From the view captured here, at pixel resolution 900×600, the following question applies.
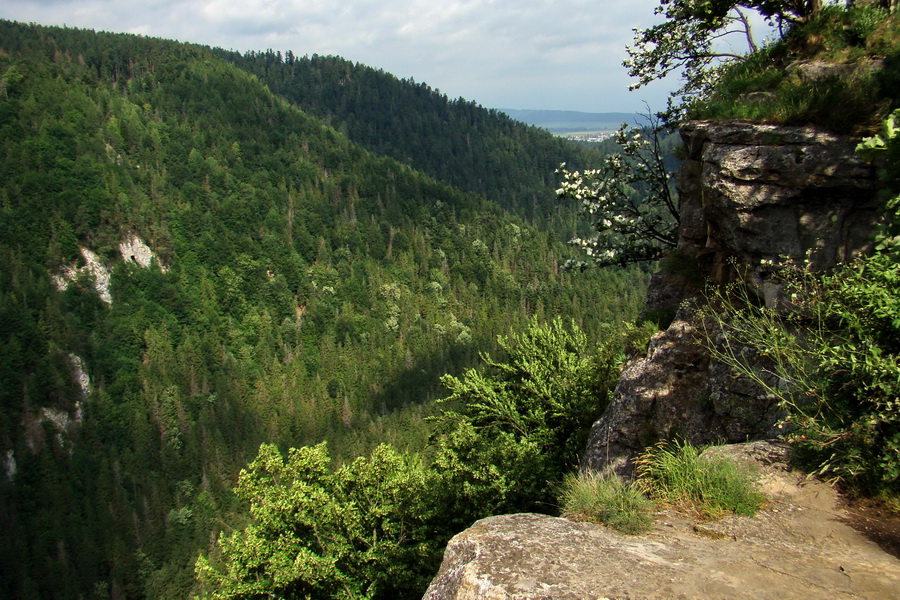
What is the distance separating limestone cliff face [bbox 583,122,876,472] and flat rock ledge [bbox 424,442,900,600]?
2703 millimetres

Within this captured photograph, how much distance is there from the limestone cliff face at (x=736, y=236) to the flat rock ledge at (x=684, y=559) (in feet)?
8.87

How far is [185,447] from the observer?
135m

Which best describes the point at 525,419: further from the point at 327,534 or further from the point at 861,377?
the point at 861,377

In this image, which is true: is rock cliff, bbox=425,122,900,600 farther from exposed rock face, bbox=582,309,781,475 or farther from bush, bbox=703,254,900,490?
bush, bbox=703,254,900,490

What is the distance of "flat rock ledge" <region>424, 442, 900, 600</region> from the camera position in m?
5.60

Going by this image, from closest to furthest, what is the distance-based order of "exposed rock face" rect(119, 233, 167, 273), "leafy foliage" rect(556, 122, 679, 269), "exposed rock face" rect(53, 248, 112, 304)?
"leafy foliage" rect(556, 122, 679, 269) → "exposed rock face" rect(53, 248, 112, 304) → "exposed rock face" rect(119, 233, 167, 273)

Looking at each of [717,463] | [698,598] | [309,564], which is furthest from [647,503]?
[309,564]

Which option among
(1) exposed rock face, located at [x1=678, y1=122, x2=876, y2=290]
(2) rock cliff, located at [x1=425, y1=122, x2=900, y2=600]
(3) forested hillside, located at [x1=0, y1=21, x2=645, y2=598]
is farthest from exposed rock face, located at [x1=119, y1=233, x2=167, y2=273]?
(1) exposed rock face, located at [x1=678, y1=122, x2=876, y2=290]

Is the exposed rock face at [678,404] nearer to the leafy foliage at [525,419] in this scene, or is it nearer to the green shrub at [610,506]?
the green shrub at [610,506]

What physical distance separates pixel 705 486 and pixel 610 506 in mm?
1164

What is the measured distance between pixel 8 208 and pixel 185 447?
304 ft

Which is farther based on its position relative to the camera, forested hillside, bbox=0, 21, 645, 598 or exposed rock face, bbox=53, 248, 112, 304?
exposed rock face, bbox=53, 248, 112, 304

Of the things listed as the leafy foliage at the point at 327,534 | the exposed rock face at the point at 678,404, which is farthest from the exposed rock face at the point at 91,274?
the exposed rock face at the point at 678,404

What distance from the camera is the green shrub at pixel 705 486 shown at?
6977 millimetres
